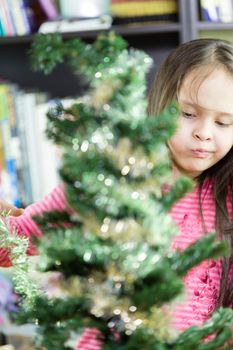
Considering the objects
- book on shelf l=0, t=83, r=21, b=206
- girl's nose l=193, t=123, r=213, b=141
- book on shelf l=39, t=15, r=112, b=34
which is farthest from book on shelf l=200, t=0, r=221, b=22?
girl's nose l=193, t=123, r=213, b=141

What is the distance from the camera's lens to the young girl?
2.87 ft

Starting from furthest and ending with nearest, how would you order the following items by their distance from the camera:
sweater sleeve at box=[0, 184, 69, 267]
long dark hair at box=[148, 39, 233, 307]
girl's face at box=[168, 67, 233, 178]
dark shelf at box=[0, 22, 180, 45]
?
1. dark shelf at box=[0, 22, 180, 45]
2. long dark hair at box=[148, 39, 233, 307]
3. girl's face at box=[168, 67, 233, 178]
4. sweater sleeve at box=[0, 184, 69, 267]

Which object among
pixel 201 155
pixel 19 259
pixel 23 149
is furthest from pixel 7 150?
pixel 19 259

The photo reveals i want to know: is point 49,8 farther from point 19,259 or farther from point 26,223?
point 19,259

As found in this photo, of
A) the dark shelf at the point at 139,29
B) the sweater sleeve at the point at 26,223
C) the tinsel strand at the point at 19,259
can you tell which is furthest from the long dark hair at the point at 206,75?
the dark shelf at the point at 139,29

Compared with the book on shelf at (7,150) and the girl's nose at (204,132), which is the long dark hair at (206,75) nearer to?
the girl's nose at (204,132)

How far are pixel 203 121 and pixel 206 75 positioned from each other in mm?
91

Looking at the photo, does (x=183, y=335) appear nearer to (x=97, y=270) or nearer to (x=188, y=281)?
(x=97, y=270)

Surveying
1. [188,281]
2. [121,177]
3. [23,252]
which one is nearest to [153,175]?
[121,177]

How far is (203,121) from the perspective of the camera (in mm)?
872

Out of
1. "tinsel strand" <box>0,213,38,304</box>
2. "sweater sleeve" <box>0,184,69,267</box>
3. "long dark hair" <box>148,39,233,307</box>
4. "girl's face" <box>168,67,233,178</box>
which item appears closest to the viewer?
"tinsel strand" <box>0,213,38,304</box>

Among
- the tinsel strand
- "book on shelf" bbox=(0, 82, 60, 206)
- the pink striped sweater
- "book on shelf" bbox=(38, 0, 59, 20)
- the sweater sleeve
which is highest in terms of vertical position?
the tinsel strand

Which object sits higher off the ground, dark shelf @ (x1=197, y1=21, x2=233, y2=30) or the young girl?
the young girl

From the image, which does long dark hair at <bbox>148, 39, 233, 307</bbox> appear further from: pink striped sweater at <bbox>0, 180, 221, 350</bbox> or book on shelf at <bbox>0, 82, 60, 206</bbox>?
book on shelf at <bbox>0, 82, 60, 206</bbox>
